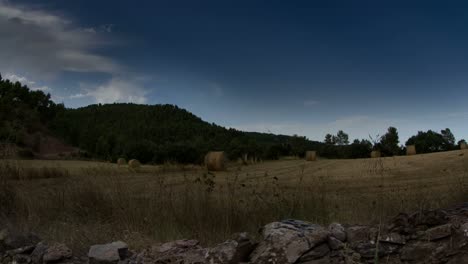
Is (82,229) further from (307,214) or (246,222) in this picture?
(307,214)

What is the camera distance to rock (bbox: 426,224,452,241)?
3.56 metres

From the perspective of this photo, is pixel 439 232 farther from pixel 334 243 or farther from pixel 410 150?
pixel 410 150

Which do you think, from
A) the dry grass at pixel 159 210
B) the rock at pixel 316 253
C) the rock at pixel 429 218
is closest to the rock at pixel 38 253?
the dry grass at pixel 159 210

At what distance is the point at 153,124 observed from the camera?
5562cm

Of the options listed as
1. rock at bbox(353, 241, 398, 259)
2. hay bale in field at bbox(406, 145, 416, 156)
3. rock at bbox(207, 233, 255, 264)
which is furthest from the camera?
hay bale in field at bbox(406, 145, 416, 156)

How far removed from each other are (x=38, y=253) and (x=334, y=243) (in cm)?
330

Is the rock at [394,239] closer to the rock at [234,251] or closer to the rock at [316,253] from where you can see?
the rock at [316,253]

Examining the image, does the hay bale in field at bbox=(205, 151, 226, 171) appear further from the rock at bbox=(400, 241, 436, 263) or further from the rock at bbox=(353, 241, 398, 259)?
the rock at bbox=(400, 241, 436, 263)

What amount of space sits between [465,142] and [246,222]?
28.7 m

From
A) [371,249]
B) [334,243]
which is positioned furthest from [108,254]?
[371,249]

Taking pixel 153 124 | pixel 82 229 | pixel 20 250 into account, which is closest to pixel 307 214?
pixel 82 229

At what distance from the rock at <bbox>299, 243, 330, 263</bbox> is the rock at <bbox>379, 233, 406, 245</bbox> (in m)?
0.50

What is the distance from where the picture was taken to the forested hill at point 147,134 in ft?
107

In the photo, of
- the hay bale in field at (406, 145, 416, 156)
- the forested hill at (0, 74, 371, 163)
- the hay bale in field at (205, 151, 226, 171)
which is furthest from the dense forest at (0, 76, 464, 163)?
the hay bale in field at (406, 145, 416, 156)
